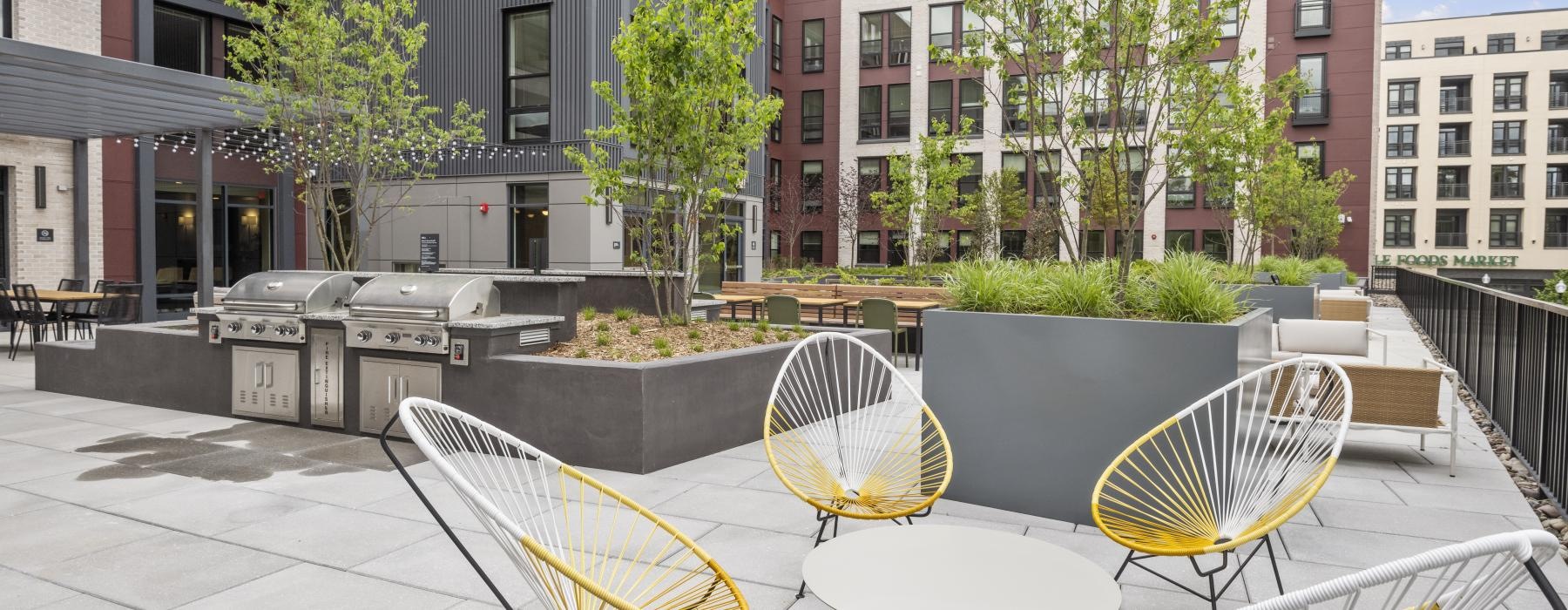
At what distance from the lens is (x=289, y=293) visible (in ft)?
24.6

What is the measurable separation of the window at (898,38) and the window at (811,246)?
762cm

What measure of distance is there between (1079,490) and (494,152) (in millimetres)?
17748

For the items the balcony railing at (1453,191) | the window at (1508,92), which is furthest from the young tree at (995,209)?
the window at (1508,92)

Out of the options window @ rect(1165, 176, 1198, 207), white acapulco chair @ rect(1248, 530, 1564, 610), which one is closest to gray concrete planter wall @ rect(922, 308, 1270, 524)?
white acapulco chair @ rect(1248, 530, 1564, 610)

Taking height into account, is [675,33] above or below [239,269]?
above

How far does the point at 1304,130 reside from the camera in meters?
33.5

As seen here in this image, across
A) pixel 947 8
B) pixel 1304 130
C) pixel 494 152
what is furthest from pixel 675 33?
pixel 1304 130

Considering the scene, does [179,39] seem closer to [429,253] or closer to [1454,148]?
[429,253]

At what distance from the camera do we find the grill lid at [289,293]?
24.5 feet

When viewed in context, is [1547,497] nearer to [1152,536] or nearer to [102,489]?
[1152,536]

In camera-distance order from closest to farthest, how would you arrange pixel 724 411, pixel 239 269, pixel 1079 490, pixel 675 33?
pixel 1079 490 < pixel 724 411 < pixel 675 33 < pixel 239 269

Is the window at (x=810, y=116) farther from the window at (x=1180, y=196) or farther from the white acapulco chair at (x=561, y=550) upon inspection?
the white acapulco chair at (x=561, y=550)

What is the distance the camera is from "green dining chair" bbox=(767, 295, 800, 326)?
38.2ft

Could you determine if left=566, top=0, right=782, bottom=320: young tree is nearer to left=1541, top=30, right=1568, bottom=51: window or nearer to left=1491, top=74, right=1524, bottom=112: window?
left=1491, top=74, right=1524, bottom=112: window
